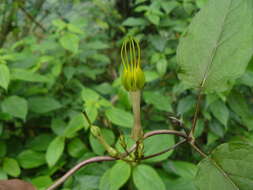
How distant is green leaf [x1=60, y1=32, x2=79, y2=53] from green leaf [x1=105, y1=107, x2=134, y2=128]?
348mm

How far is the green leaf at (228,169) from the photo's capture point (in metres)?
0.37

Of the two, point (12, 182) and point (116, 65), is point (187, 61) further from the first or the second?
point (116, 65)

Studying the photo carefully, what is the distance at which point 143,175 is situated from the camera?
0.63m

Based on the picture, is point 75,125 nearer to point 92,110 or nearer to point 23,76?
point 92,110

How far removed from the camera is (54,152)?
2.81ft

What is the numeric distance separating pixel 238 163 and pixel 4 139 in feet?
2.61

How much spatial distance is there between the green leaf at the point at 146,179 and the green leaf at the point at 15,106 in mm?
383

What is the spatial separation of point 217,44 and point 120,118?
1.38ft

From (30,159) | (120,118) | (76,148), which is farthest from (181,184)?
(30,159)

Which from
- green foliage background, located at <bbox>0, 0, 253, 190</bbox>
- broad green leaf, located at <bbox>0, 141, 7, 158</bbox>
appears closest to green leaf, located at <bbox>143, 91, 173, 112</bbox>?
green foliage background, located at <bbox>0, 0, 253, 190</bbox>

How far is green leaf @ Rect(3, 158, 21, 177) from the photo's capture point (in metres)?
0.84

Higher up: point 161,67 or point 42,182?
point 161,67

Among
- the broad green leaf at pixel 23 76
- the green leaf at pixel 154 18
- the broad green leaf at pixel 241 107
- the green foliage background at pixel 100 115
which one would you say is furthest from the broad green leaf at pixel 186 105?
the broad green leaf at pixel 23 76

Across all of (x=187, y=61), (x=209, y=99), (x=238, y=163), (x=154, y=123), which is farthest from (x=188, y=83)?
(x=154, y=123)
